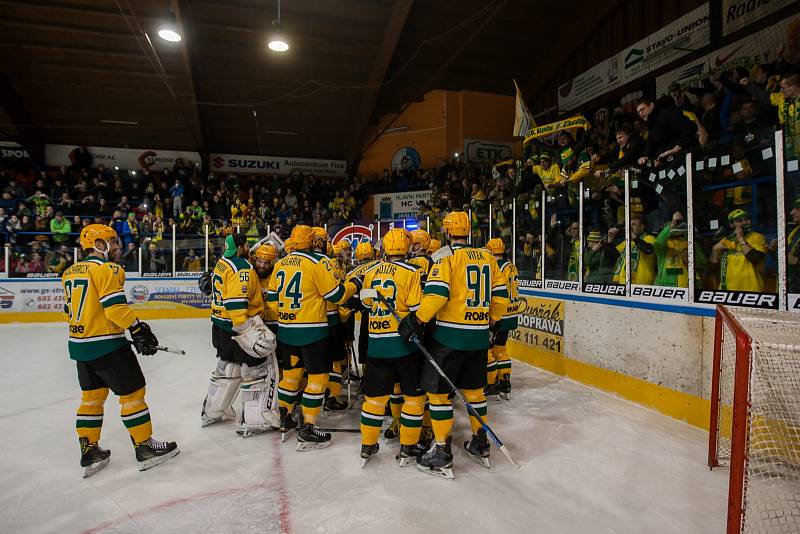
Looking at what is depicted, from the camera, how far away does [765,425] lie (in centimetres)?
251

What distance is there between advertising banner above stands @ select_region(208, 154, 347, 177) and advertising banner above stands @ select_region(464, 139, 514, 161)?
573 centimetres

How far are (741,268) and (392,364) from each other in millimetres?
2913

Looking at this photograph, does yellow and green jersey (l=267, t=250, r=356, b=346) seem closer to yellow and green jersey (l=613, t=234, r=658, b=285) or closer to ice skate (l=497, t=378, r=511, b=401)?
ice skate (l=497, t=378, r=511, b=401)

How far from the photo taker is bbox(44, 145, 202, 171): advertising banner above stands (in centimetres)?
1595

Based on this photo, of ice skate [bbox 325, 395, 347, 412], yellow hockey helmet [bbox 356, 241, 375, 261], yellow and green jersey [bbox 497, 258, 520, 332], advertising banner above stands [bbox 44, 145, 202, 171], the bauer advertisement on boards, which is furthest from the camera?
advertising banner above stands [bbox 44, 145, 202, 171]

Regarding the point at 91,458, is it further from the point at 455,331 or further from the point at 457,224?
the point at 457,224

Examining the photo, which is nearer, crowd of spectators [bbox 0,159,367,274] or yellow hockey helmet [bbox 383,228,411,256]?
yellow hockey helmet [bbox 383,228,411,256]

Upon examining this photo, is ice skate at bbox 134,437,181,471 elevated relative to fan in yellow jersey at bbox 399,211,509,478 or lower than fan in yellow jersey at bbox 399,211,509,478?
lower

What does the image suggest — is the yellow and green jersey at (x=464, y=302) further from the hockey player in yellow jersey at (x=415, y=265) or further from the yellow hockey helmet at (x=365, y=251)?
the yellow hockey helmet at (x=365, y=251)

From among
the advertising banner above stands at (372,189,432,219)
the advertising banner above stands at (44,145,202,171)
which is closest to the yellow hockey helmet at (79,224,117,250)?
the advertising banner above stands at (372,189,432,219)

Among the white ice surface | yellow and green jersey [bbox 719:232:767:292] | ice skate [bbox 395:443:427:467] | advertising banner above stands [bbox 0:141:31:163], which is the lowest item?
the white ice surface

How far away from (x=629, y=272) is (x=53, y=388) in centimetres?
645

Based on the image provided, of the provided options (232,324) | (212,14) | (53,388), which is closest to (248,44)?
(212,14)

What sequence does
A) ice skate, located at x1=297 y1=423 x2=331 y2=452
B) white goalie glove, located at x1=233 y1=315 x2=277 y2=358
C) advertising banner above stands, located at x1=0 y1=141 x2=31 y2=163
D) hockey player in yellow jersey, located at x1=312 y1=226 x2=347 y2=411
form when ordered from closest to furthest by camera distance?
1. ice skate, located at x1=297 y1=423 x2=331 y2=452
2. white goalie glove, located at x1=233 y1=315 x2=277 y2=358
3. hockey player in yellow jersey, located at x1=312 y1=226 x2=347 y2=411
4. advertising banner above stands, located at x1=0 y1=141 x2=31 y2=163
